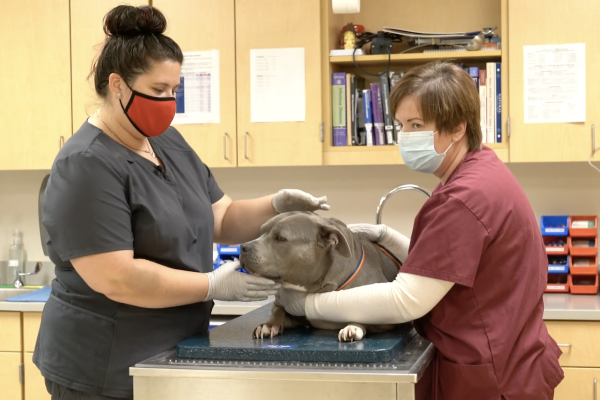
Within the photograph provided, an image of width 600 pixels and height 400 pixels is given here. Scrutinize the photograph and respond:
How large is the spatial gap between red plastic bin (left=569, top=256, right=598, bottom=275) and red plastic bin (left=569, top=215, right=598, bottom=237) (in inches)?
3.9

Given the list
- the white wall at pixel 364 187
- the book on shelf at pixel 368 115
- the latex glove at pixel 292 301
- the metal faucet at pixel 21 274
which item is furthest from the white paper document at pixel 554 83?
the metal faucet at pixel 21 274

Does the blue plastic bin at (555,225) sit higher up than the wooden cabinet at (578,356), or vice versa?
the blue plastic bin at (555,225)

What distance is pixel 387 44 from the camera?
3164 mm

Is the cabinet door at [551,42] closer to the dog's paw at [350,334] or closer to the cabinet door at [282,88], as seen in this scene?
the cabinet door at [282,88]

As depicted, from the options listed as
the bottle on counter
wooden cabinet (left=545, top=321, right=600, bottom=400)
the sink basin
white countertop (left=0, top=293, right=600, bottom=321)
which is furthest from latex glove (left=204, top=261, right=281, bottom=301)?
the bottle on counter

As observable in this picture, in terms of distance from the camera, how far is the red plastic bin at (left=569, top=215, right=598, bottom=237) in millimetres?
3051

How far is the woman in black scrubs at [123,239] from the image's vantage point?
156 centimetres

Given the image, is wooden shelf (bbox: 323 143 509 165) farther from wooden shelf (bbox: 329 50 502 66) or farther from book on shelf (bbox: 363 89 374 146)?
wooden shelf (bbox: 329 50 502 66)

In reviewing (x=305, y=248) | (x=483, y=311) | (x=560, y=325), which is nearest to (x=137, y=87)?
(x=305, y=248)

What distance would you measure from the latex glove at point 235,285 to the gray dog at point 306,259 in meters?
0.02

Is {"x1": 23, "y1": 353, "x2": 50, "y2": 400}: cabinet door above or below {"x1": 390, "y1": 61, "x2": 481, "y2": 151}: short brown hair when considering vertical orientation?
below

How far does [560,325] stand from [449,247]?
1426mm

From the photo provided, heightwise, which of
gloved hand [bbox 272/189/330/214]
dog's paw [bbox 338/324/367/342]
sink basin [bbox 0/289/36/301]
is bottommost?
sink basin [bbox 0/289/36/301]

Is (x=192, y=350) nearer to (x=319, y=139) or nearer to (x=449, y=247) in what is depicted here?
(x=449, y=247)
